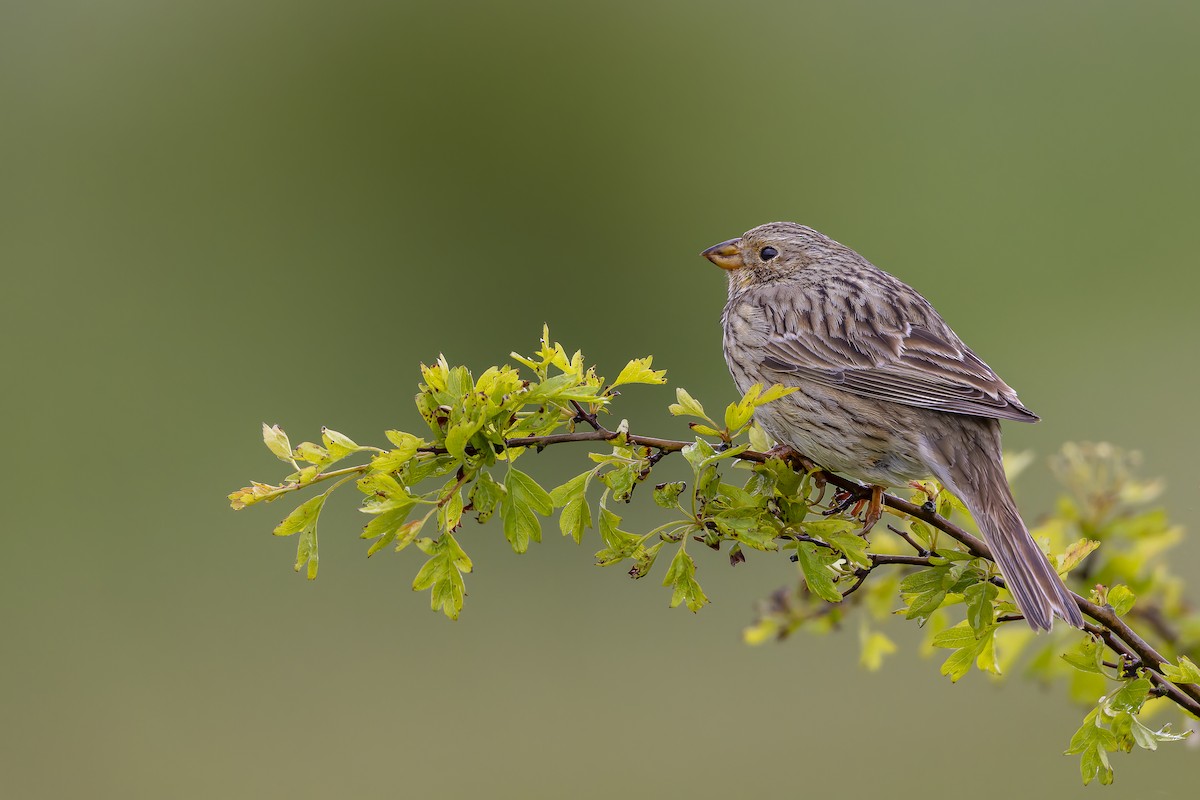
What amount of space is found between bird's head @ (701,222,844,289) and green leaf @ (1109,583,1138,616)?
2499 millimetres

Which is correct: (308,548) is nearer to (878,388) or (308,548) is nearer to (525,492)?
(525,492)

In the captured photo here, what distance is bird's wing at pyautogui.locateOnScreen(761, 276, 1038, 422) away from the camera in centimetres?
392

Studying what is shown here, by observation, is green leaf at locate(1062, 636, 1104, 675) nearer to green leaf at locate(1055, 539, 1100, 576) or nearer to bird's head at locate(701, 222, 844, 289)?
green leaf at locate(1055, 539, 1100, 576)

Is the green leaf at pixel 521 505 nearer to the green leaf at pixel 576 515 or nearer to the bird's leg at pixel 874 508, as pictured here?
the green leaf at pixel 576 515

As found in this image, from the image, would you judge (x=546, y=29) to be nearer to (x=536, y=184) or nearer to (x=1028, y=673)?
(x=536, y=184)

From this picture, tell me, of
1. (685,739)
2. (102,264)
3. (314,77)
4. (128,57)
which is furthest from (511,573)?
(128,57)

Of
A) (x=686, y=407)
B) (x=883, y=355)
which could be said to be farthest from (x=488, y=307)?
(x=686, y=407)

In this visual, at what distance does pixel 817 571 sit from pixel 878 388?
52.9 inches

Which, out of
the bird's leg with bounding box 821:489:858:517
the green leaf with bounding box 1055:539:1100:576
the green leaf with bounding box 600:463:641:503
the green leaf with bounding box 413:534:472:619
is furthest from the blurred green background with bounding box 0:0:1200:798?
the green leaf with bounding box 413:534:472:619

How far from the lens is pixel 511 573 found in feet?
34.6

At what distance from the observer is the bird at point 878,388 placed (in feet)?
12.0

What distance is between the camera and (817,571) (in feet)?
9.28

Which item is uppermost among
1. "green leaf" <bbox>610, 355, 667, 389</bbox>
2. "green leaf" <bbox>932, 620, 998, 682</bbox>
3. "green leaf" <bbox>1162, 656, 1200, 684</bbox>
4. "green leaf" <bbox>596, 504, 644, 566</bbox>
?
"green leaf" <bbox>610, 355, 667, 389</bbox>

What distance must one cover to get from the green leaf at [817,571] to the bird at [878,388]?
0.44m
